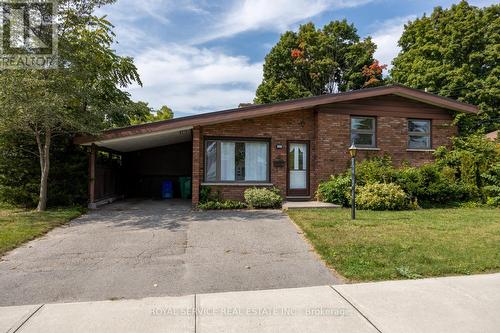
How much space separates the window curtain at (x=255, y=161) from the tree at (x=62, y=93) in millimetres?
5048

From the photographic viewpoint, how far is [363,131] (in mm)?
12328

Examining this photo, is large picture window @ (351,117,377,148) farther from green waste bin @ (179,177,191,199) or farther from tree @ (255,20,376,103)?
tree @ (255,20,376,103)

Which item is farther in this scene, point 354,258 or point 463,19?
point 463,19

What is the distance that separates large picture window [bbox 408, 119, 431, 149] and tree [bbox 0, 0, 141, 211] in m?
11.5

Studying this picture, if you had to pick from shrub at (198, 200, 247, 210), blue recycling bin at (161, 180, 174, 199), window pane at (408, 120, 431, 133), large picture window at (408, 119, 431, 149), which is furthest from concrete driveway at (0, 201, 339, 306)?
window pane at (408, 120, 431, 133)

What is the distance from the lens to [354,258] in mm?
5242

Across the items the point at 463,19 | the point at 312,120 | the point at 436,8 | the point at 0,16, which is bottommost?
the point at 312,120

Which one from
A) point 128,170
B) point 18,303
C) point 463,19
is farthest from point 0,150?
point 463,19

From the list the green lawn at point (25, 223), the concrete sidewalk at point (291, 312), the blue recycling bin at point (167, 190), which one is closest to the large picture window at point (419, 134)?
the concrete sidewalk at point (291, 312)

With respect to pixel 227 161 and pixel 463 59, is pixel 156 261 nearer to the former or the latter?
pixel 227 161

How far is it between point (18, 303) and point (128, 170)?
41.8 feet

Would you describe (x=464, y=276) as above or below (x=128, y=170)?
below

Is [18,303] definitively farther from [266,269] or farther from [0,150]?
[0,150]

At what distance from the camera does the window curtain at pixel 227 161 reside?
11422 millimetres
